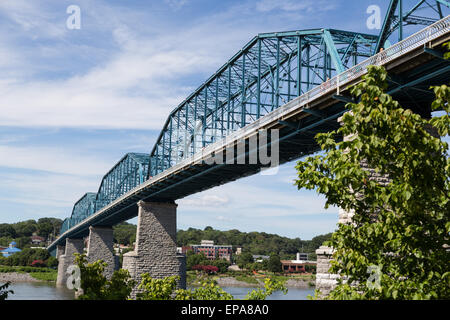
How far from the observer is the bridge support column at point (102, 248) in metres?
82.6

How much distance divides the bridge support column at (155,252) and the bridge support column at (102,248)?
27832mm

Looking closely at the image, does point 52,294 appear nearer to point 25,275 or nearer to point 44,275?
point 44,275

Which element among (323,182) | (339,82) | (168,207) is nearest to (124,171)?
(168,207)

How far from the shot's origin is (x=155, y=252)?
5381 cm

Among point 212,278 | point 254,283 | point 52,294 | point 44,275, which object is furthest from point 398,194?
point 44,275

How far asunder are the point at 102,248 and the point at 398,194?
8271 cm

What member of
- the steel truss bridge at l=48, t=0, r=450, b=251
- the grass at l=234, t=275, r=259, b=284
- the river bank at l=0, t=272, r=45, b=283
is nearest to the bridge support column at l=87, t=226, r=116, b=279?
the steel truss bridge at l=48, t=0, r=450, b=251

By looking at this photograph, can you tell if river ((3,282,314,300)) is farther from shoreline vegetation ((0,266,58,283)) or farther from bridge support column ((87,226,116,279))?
bridge support column ((87,226,116,279))

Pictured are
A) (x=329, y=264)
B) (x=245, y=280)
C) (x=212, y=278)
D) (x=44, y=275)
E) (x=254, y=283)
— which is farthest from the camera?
(x=254, y=283)

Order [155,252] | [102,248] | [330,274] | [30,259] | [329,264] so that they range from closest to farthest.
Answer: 1. [330,274]
2. [329,264]
3. [155,252]
4. [102,248]
5. [30,259]

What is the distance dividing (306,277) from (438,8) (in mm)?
122802
